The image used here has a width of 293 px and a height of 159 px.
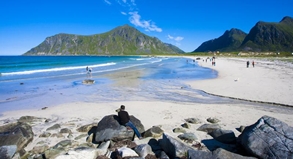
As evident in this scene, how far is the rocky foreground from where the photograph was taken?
18.4ft

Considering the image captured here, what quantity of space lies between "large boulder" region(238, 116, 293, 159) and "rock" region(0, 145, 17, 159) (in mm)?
7745

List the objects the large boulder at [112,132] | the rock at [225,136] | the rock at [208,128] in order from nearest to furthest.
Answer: the rock at [225,136], the large boulder at [112,132], the rock at [208,128]

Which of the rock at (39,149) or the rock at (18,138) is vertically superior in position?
the rock at (18,138)

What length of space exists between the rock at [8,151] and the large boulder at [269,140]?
774cm

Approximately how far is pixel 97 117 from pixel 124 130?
401 cm

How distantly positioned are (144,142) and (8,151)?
4865mm

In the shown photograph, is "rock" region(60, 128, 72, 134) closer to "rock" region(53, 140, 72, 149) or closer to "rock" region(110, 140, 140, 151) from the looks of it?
"rock" region(53, 140, 72, 149)

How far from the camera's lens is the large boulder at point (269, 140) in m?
5.35

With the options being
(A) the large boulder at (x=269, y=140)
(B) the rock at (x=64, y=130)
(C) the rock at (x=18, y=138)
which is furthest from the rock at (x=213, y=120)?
(C) the rock at (x=18, y=138)

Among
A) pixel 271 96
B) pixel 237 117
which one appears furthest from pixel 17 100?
pixel 271 96

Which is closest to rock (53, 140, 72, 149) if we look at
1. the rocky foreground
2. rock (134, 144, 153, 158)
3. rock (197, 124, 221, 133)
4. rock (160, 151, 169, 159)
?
the rocky foreground

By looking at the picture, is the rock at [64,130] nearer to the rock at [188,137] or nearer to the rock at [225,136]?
the rock at [188,137]

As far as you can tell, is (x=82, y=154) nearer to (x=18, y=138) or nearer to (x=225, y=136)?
(x=18, y=138)

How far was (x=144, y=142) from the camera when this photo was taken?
315 inches
